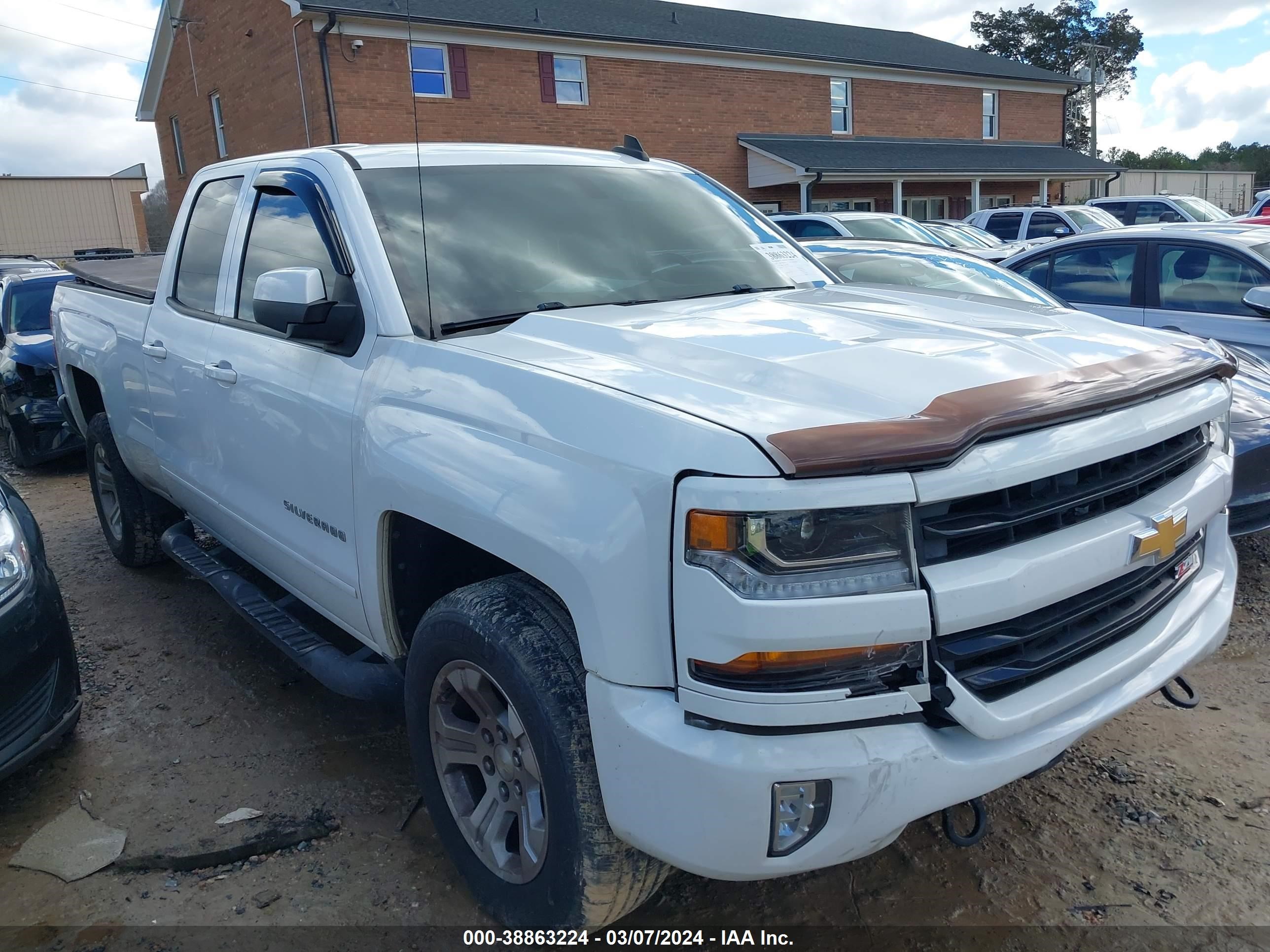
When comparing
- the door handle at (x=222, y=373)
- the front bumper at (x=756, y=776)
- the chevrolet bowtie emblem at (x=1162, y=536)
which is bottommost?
the front bumper at (x=756, y=776)

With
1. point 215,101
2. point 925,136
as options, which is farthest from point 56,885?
point 925,136

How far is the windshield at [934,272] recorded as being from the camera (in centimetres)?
603

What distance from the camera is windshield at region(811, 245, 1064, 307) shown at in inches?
237

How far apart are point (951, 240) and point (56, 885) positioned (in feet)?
45.6

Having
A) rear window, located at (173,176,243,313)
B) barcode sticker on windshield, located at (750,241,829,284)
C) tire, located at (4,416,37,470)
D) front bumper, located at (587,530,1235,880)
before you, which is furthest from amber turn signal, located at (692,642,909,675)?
tire, located at (4,416,37,470)

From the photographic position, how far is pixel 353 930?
8.50 ft

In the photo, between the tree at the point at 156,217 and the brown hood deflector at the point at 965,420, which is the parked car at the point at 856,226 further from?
the tree at the point at 156,217

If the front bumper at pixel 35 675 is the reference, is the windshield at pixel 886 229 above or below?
above

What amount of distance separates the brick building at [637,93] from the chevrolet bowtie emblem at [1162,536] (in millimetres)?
16635

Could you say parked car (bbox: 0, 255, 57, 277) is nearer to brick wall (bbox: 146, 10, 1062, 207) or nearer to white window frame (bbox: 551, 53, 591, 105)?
brick wall (bbox: 146, 10, 1062, 207)

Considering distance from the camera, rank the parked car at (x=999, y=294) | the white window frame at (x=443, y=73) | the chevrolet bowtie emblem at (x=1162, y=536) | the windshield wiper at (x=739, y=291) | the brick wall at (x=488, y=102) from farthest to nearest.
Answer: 1. the white window frame at (x=443, y=73)
2. the brick wall at (x=488, y=102)
3. the parked car at (x=999, y=294)
4. the windshield wiper at (x=739, y=291)
5. the chevrolet bowtie emblem at (x=1162, y=536)

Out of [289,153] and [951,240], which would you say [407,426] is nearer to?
[289,153]

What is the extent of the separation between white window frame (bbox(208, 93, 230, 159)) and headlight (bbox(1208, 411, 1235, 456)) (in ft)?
86.5

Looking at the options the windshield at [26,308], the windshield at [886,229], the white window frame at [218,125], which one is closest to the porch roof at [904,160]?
the windshield at [886,229]
